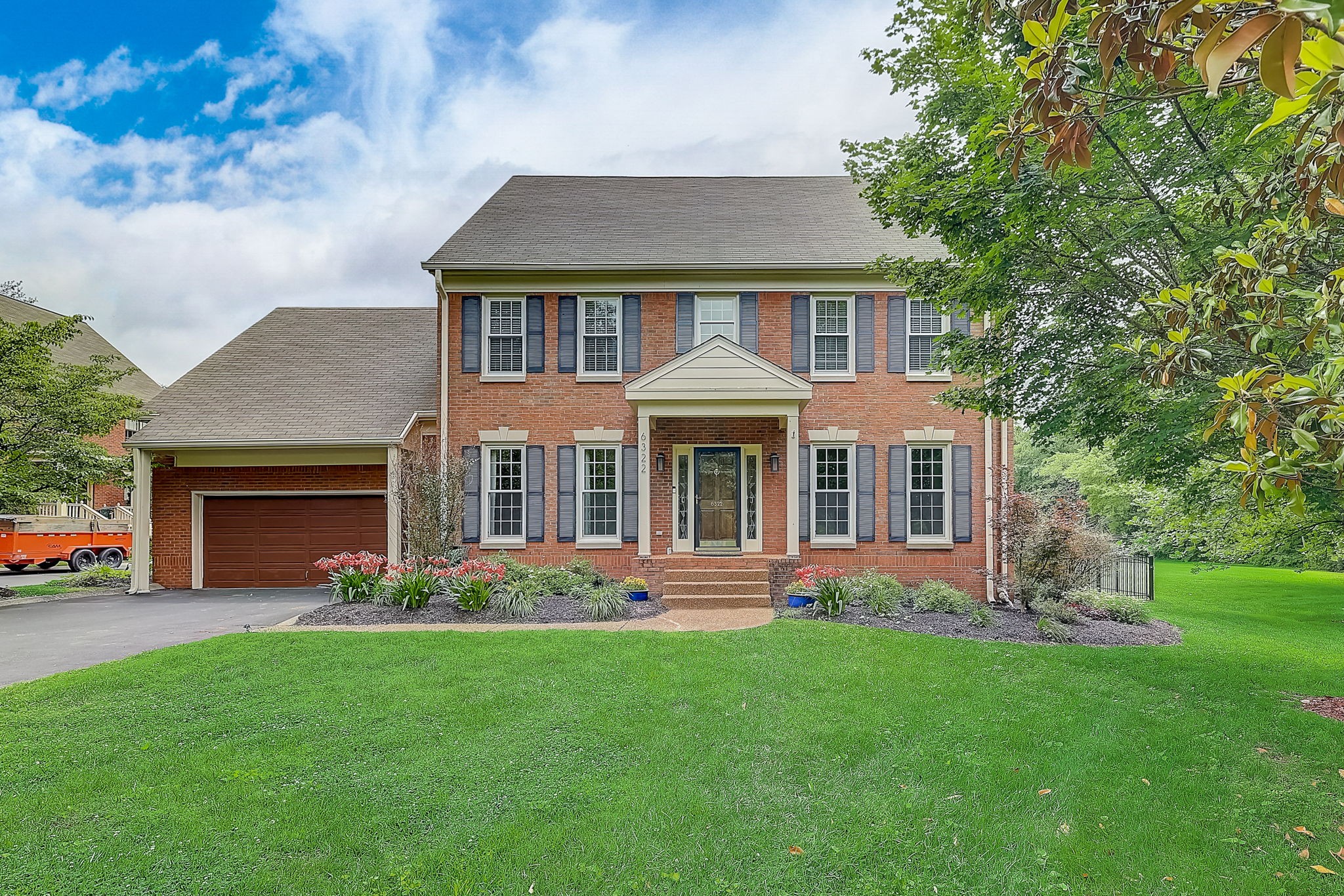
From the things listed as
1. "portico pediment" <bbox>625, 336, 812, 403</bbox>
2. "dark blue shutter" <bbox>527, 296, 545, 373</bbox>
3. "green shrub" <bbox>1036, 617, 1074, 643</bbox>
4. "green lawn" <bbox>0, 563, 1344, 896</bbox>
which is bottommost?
"green shrub" <bbox>1036, 617, 1074, 643</bbox>

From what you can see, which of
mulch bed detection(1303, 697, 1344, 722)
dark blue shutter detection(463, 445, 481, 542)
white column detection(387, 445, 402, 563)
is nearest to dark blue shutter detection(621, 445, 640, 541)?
dark blue shutter detection(463, 445, 481, 542)

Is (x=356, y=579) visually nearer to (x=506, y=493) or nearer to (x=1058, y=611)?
(x=506, y=493)

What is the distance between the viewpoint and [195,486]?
13.8 m

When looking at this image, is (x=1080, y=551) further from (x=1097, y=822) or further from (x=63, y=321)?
(x=63, y=321)

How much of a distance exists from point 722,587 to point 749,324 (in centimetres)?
522

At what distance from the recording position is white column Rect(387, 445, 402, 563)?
41.6 feet

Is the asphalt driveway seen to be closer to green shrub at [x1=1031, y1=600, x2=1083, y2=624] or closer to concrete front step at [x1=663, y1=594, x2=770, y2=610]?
concrete front step at [x1=663, y1=594, x2=770, y2=610]

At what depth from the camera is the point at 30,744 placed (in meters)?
4.78

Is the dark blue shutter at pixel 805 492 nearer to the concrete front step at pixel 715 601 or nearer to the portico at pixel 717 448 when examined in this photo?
the portico at pixel 717 448

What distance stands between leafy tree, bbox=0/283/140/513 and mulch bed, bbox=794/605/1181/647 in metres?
15.0

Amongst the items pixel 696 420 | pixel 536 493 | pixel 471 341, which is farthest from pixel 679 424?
pixel 471 341

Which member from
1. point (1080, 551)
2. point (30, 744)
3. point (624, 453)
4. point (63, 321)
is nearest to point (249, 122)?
point (63, 321)

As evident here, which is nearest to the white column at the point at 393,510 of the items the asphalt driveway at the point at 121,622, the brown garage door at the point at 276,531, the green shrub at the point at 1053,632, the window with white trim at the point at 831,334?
the brown garage door at the point at 276,531

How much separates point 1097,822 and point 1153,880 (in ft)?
1.78
